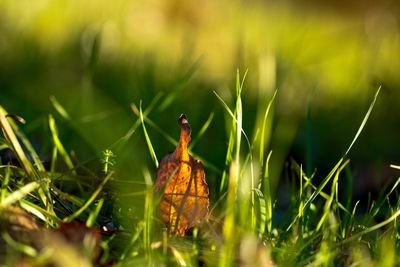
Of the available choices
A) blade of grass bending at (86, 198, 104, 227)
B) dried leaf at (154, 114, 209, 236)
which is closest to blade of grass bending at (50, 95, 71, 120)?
dried leaf at (154, 114, 209, 236)

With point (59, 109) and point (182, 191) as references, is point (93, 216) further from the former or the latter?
point (59, 109)

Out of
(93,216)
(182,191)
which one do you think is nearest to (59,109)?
(182,191)

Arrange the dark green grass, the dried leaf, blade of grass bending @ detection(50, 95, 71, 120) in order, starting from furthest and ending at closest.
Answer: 1. blade of grass bending @ detection(50, 95, 71, 120)
2. the dried leaf
3. the dark green grass

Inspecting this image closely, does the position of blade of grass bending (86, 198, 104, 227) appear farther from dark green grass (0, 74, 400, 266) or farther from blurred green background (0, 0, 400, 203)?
blurred green background (0, 0, 400, 203)

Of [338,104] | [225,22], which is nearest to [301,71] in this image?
[338,104]

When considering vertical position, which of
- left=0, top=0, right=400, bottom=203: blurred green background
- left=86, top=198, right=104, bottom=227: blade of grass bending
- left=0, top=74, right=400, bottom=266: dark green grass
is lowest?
left=0, top=0, right=400, bottom=203: blurred green background

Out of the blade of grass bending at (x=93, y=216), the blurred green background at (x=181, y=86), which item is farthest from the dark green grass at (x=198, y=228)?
the blurred green background at (x=181, y=86)

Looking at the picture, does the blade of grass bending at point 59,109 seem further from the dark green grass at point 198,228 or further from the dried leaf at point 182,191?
the dried leaf at point 182,191
